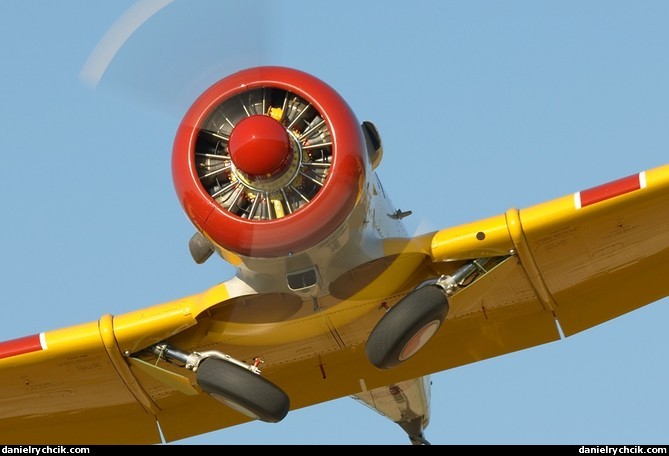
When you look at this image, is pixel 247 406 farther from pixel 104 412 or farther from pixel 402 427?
pixel 402 427

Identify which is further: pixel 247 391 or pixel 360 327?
pixel 360 327

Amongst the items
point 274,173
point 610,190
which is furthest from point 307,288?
point 610,190

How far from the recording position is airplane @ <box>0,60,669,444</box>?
42.7 feet

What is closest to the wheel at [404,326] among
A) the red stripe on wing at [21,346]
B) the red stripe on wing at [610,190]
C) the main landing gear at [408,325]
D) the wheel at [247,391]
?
the main landing gear at [408,325]

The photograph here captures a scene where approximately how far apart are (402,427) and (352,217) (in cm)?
466

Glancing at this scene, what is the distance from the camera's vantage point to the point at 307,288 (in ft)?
44.6

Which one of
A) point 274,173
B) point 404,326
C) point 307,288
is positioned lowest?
point 404,326

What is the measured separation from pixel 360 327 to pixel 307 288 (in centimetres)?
141

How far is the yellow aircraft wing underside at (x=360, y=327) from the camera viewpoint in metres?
14.0

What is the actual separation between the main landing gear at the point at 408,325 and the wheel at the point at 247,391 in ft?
3.11

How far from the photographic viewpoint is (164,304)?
568 inches

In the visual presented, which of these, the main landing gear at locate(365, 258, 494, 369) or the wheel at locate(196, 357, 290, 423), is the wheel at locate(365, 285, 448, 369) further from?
the wheel at locate(196, 357, 290, 423)

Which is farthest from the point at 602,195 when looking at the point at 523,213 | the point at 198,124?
the point at 198,124

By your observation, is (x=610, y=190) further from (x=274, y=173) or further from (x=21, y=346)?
(x=21, y=346)
